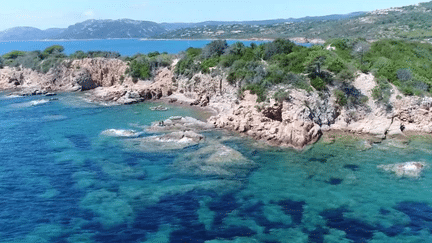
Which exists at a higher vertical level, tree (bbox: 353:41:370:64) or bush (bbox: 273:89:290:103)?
tree (bbox: 353:41:370:64)

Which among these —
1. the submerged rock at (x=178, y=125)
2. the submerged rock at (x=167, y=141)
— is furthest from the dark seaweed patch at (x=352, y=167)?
the submerged rock at (x=178, y=125)

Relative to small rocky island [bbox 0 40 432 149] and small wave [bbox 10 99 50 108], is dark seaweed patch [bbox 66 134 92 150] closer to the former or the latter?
small rocky island [bbox 0 40 432 149]

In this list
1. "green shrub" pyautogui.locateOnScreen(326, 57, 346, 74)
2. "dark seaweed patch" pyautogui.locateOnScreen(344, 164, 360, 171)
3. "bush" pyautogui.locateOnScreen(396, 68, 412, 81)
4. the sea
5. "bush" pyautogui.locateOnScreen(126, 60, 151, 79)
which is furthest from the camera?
"bush" pyautogui.locateOnScreen(126, 60, 151, 79)

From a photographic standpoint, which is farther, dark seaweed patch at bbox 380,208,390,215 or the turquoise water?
dark seaweed patch at bbox 380,208,390,215

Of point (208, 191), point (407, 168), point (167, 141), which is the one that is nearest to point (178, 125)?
point (167, 141)

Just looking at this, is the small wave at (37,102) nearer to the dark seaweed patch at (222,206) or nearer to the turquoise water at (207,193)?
the turquoise water at (207,193)

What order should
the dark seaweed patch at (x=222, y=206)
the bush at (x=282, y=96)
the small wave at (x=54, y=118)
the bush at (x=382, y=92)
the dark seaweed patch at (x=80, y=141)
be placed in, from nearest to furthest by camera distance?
the dark seaweed patch at (x=222, y=206)
the dark seaweed patch at (x=80, y=141)
the bush at (x=282, y=96)
the bush at (x=382, y=92)
the small wave at (x=54, y=118)

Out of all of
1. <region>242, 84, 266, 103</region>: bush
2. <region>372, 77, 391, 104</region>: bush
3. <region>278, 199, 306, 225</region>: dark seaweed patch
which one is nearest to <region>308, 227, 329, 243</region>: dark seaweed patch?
<region>278, 199, 306, 225</region>: dark seaweed patch
